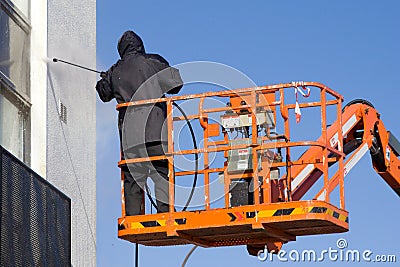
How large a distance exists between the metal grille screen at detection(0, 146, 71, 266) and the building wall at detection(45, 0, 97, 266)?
96 cm

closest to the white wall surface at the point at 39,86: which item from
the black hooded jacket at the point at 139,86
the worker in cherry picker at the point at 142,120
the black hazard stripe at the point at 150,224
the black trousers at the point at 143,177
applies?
the black hooded jacket at the point at 139,86

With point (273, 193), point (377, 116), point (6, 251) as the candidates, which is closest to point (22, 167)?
point (6, 251)

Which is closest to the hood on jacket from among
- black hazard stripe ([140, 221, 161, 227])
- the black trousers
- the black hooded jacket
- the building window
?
the black hooded jacket

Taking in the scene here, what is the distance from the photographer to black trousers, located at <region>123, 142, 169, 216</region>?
12453 millimetres

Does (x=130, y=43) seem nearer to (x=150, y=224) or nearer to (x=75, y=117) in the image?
(x=75, y=117)

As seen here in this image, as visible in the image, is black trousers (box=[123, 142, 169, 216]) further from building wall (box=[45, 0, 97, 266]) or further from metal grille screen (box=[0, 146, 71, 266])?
building wall (box=[45, 0, 97, 266])

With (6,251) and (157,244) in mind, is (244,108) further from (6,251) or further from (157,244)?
Answer: (6,251)

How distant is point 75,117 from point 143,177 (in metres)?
2.35

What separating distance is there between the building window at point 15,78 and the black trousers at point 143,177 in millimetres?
1505

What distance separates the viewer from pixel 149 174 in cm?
1254

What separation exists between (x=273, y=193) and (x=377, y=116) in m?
3.83

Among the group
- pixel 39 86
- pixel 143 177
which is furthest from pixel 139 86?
A: pixel 39 86

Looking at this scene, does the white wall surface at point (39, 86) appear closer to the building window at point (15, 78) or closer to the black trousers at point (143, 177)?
the building window at point (15, 78)

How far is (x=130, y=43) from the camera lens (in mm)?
12812
